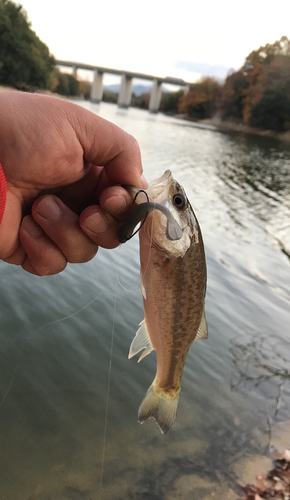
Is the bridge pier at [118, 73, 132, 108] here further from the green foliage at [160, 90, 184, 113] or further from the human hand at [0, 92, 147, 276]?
the human hand at [0, 92, 147, 276]

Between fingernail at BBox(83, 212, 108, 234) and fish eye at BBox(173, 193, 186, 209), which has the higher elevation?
fish eye at BBox(173, 193, 186, 209)

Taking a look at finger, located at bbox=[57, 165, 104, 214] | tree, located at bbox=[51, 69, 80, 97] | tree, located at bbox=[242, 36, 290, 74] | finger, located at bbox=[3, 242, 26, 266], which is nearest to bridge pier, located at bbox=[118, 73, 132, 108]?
tree, located at bbox=[51, 69, 80, 97]

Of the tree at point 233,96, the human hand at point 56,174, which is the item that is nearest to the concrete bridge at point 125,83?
the tree at point 233,96

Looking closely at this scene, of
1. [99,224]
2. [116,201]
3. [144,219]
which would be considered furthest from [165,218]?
[99,224]

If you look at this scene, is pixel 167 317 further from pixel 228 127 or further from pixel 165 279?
pixel 228 127

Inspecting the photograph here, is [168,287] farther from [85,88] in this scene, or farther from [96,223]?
[85,88]

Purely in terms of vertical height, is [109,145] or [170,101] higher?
[170,101]
